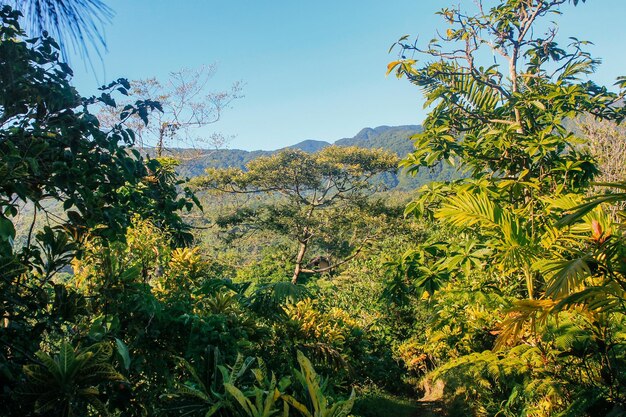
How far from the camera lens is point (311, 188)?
1756cm

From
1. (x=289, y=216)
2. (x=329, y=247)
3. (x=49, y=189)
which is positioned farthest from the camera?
(x=329, y=247)

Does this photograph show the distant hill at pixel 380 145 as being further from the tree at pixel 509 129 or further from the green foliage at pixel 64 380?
the green foliage at pixel 64 380

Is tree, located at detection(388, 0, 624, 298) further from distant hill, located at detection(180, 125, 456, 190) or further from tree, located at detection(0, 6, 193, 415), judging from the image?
distant hill, located at detection(180, 125, 456, 190)

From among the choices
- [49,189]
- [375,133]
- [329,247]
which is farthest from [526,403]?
[375,133]

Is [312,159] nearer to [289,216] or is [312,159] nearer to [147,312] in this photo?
[289,216]

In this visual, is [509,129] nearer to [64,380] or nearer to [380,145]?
[64,380]

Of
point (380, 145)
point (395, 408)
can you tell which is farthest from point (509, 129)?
point (380, 145)

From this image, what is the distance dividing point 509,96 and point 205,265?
3.56m

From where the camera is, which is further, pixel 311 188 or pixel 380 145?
pixel 380 145

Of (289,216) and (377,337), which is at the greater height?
(289,216)

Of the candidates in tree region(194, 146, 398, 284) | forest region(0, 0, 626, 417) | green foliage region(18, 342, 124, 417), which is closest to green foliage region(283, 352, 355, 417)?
forest region(0, 0, 626, 417)

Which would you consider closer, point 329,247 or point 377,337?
point 377,337

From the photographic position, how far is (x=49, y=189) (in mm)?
2242

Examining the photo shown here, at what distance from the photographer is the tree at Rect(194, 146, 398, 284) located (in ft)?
54.2
